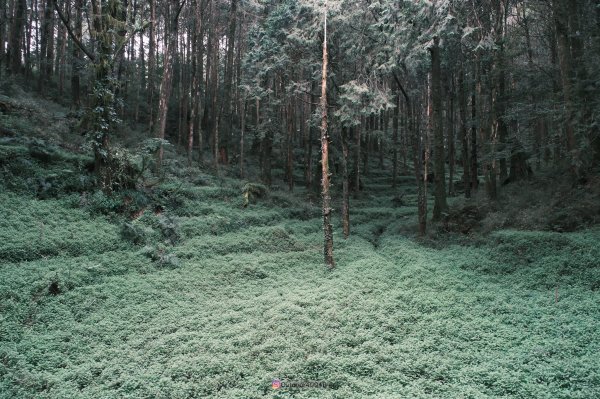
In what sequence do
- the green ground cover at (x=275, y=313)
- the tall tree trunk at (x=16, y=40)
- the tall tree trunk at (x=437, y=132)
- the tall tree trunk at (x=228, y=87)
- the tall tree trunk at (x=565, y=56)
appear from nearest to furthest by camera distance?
the green ground cover at (x=275, y=313) < the tall tree trunk at (x=565, y=56) < the tall tree trunk at (x=437, y=132) < the tall tree trunk at (x=16, y=40) < the tall tree trunk at (x=228, y=87)

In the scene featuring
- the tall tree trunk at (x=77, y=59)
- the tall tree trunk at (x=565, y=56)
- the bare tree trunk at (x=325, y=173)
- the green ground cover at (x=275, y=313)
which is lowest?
the green ground cover at (x=275, y=313)

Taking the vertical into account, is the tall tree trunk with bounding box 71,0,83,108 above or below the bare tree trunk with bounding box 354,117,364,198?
above

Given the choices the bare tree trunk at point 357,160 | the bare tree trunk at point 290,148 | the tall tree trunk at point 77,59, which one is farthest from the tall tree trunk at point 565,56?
the tall tree trunk at point 77,59

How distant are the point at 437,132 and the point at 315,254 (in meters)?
7.55

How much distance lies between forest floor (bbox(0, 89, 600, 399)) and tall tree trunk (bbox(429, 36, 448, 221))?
8.99 feet

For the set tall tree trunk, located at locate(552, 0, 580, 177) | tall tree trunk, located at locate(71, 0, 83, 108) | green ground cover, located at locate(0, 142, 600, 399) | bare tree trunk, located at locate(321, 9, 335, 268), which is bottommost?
green ground cover, located at locate(0, 142, 600, 399)

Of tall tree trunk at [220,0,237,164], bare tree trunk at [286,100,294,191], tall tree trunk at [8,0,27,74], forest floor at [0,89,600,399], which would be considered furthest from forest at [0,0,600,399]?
tall tree trunk at [220,0,237,164]

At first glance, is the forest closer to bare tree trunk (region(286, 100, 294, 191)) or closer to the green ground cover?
the green ground cover

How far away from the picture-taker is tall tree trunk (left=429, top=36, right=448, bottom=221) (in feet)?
50.5

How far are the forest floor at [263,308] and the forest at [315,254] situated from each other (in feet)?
0.15

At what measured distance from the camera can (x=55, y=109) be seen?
72.1 feet

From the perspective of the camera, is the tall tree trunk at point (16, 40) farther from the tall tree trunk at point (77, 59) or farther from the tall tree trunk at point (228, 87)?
the tall tree trunk at point (228, 87)

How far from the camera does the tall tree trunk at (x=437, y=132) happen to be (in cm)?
1540

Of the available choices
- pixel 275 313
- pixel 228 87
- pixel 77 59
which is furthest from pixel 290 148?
pixel 275 313
